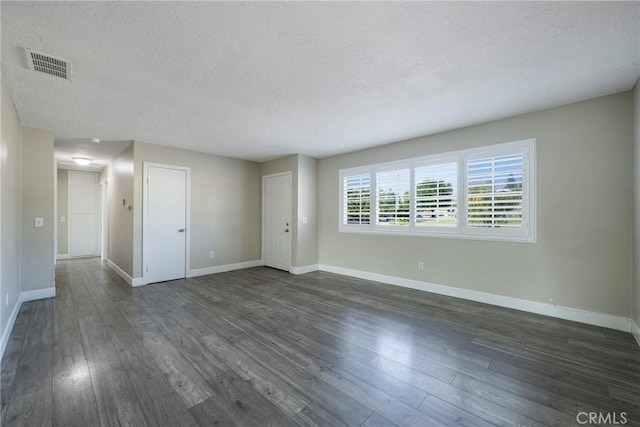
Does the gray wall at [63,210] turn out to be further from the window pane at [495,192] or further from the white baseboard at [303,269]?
the window pane at [495,192]

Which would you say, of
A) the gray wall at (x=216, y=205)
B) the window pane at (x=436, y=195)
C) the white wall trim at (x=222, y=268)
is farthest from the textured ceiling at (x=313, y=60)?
the white wall trim at (x=222, y=268)

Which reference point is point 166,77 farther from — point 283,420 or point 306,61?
point 283,420

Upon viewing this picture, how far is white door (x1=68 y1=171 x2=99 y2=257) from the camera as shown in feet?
24.6

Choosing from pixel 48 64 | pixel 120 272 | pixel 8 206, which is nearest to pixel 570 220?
pixel 48 64

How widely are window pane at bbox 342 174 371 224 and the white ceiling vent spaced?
4222 millimetres

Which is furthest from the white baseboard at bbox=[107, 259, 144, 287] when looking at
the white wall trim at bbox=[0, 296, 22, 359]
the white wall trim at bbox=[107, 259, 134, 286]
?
the white wall trim at bbox=[0, 296, 22, 359]

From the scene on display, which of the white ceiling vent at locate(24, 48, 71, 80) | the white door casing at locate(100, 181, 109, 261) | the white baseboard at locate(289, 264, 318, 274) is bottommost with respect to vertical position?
the white baseboard at locate(289, 264, 318, 274)

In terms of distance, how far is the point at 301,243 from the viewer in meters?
5.54

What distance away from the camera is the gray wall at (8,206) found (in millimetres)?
2454

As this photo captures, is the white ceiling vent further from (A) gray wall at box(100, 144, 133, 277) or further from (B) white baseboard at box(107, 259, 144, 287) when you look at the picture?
(B) white baseboard at box(107, 259, 144, 287)

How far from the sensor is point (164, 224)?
489 centimetres

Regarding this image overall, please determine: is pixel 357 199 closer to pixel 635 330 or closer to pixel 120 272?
pixel 635 330

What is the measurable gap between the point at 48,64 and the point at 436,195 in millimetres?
4688

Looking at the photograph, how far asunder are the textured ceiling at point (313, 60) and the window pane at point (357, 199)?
1654 millimetres
